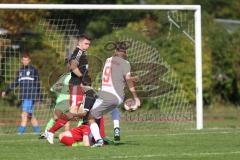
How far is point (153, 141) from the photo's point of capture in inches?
656

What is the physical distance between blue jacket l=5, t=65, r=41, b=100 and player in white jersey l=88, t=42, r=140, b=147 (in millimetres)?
5511

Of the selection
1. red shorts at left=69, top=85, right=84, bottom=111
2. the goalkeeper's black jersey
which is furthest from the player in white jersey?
red shorts at left=69, top=85, right=84, bottom=111

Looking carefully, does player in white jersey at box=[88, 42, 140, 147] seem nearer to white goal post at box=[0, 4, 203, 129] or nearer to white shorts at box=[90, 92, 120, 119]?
white shorts at box=[90, 92, 120, 119]

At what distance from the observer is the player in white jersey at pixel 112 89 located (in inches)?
612

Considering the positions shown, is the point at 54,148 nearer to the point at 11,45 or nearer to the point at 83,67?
the point at 83,67

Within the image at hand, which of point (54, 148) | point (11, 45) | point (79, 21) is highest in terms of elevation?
point (79, 21)

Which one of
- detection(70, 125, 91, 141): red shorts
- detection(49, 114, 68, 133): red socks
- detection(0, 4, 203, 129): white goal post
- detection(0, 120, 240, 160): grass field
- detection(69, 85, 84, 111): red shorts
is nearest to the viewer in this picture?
detection(0, 120, 240, 160): grass field

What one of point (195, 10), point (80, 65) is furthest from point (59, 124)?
point (195, 10)

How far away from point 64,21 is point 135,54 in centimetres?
231

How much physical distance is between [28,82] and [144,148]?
706 centimetres

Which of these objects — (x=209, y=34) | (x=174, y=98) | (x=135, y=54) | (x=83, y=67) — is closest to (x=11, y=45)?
(x=135, y=54)

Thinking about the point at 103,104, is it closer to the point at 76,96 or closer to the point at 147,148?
the point at 147,148

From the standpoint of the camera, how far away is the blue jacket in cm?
2114

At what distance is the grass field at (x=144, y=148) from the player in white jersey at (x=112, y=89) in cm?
67
